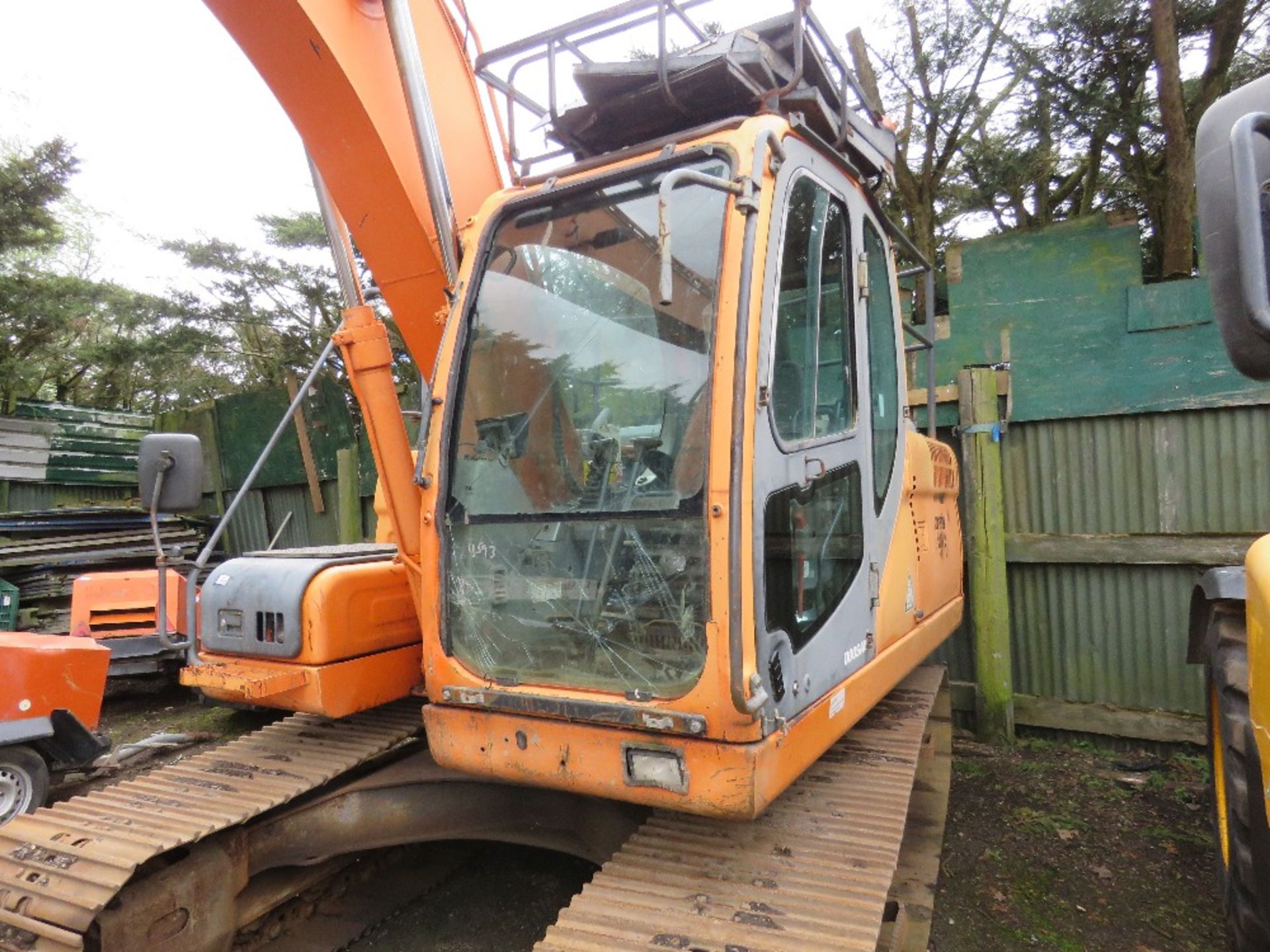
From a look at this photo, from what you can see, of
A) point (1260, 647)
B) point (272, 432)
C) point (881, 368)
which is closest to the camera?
point (1260, 647)

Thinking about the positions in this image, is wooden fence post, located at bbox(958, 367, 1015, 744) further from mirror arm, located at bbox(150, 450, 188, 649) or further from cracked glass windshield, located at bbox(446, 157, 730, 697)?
mirror arm, located at bbox(150, 450, 188, 649)

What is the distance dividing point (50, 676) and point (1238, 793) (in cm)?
497

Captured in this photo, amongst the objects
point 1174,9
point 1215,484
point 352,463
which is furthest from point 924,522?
point 1174,9

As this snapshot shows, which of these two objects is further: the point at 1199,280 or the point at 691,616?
the point at 1199,280

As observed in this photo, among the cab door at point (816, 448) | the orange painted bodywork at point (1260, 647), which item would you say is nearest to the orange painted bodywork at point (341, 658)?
the cab door at point (816, 448)

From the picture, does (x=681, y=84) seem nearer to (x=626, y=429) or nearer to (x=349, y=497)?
(x=626, y=429)

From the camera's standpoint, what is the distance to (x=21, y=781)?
4145 mm

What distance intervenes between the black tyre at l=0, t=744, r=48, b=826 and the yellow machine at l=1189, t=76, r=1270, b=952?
5.03 m

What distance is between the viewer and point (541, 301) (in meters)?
2.59

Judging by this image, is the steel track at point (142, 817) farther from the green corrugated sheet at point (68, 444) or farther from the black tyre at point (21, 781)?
the green corrugated sheet at point (68, 444)

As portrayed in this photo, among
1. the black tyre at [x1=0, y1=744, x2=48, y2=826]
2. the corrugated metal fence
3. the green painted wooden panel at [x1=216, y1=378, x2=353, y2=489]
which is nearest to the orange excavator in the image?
the black tyre at [x1=0, y1=744, x2=48, y2=826]

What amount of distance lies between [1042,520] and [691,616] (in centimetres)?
379

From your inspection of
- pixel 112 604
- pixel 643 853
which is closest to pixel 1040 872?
pixel 643 853

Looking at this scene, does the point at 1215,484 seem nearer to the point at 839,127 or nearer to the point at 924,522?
the point at 924,522
